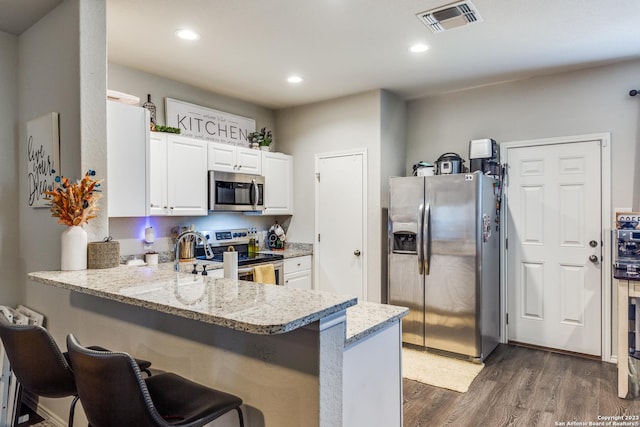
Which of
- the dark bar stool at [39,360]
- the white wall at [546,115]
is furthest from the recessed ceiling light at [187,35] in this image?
the white wall at [546,115]

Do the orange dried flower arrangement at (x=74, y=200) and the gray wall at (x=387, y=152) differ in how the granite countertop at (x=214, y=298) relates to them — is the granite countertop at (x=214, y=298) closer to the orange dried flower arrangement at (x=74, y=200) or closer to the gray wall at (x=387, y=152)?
the orange dried flower arrangement at (x=74, y=200)

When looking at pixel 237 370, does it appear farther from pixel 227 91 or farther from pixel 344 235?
pixel 227 91

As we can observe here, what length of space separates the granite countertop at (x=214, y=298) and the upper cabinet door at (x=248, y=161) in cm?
232

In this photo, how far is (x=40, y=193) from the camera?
2.49 metres

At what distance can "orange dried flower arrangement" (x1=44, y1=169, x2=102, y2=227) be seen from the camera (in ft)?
6.89

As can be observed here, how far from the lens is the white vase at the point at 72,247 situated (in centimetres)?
214

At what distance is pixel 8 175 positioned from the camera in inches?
110

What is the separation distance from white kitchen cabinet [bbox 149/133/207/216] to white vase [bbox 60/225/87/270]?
128 centimetres

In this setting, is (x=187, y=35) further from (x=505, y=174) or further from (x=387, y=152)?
(x=505, y=174)

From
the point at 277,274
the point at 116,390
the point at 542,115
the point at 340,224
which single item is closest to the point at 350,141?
the point at 340,224

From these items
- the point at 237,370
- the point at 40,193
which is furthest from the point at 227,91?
the point at 237,370

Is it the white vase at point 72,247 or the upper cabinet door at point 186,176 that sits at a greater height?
the upper cabinet door at point 186,176

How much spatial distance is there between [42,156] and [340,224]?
2.87 metres

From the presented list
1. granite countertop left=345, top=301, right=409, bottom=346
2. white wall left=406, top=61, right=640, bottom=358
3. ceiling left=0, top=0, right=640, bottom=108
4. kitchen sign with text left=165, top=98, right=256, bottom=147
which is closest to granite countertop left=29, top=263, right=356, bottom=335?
granite countertop left=345, top=301, right=409, bottom=346
